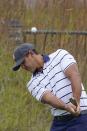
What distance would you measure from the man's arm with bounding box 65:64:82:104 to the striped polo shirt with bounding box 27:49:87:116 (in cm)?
4

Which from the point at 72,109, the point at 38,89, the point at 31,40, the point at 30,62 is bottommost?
the point at 31,40

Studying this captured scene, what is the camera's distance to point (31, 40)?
9047mm

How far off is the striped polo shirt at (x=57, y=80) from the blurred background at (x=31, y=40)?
266 centimetres

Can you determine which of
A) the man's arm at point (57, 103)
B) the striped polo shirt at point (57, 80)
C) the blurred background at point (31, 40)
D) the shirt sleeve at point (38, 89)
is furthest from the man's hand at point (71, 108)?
the blurred background at point (31, 40)

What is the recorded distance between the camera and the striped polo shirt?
5.27 meters

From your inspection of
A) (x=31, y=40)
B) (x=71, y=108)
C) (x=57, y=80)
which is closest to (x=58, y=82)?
(x=57, y=80)

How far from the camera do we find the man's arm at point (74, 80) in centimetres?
514

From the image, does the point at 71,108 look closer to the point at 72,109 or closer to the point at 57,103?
the point at 72,109

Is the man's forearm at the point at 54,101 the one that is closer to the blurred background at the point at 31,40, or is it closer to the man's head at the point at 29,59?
the man's head at the point at 29,59

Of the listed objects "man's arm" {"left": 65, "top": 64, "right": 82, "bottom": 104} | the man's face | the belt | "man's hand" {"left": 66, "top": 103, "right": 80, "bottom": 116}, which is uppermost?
the man's face

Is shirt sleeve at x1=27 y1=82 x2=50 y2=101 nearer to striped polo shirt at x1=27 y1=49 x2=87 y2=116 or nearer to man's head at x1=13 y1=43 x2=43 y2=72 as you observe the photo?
striped polo shirt at x1=27 y1=49 x2=87 y2=116

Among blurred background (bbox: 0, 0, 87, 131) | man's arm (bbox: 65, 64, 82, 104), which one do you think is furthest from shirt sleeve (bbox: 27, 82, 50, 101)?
blurred background (bbox: 0, 0, 87, 131)

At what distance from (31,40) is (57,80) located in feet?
12.5

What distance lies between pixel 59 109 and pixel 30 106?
2.97 m
